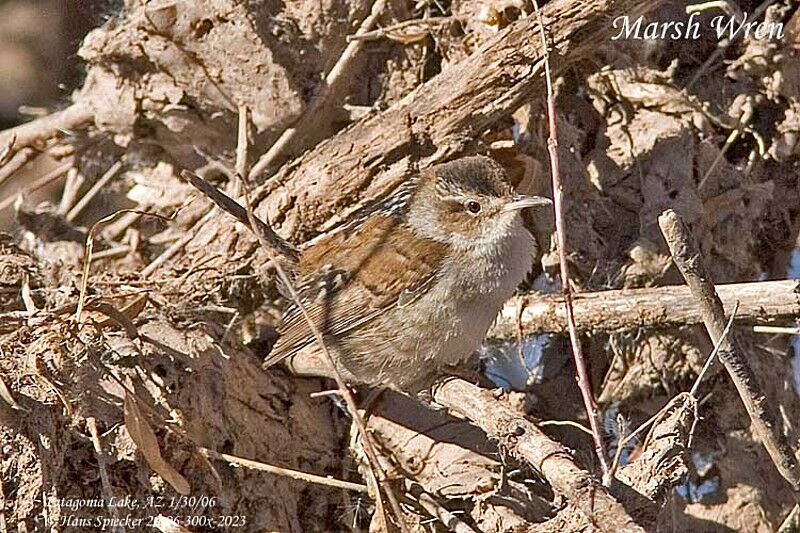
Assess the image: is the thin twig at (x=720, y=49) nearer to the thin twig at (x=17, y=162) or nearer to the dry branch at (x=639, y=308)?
the dry branch at (x=639, y=308)

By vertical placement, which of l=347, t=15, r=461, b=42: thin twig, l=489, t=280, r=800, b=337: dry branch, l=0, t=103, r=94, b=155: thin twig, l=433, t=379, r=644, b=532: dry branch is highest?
l=0, t=103, r=94, b=155: thin twig

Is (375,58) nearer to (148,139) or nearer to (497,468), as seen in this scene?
(148,139)

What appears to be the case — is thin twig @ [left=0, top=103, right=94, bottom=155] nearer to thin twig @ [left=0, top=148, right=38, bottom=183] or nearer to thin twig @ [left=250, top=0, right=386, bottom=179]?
thin twig @ [left=0, top=148, right=38, bottom=183]

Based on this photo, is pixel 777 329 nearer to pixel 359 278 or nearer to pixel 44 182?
pixel 359 278

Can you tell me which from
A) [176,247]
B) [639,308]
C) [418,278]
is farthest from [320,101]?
[639,308]

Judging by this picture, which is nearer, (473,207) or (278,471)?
(278,471)

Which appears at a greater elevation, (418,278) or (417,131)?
(417,131)

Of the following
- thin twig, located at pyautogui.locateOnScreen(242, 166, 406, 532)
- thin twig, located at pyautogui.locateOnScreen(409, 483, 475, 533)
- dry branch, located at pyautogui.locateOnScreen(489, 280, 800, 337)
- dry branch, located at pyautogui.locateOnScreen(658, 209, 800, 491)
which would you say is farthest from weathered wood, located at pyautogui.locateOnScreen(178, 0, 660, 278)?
dry branch, located at pyautogui.locateOnScreen(658, 209, 800, 491)

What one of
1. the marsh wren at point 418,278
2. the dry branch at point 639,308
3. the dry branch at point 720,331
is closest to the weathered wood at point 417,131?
the marsh wren at point 418,278
